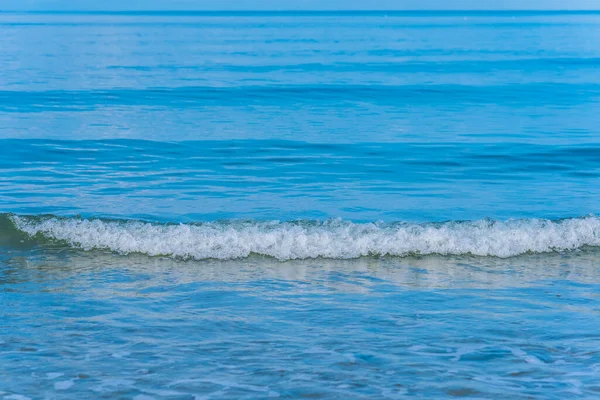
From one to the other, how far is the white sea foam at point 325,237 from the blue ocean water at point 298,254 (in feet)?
0.13

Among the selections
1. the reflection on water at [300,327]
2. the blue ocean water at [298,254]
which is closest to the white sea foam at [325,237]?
the blue ocean water at [298,254]

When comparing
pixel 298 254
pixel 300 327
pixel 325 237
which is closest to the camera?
pixel 300 327

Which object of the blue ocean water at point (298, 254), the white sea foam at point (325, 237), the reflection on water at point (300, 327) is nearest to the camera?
the reflection on water at point (300, 327)

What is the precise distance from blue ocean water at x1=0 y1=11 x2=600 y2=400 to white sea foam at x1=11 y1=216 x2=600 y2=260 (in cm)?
4

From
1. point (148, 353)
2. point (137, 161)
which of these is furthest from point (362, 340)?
point (137, 161)

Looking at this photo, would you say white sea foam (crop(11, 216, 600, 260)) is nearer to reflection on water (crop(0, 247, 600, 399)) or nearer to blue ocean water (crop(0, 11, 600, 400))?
blue ocean water (crop(0, 11, 600, 400))

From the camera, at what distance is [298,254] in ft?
30.5

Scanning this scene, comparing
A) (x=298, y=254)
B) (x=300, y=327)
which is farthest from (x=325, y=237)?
(x=300, y=327)

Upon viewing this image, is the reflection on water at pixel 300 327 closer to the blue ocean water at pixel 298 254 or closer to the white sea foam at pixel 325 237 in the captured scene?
the blue ocean water at pixel 298 254

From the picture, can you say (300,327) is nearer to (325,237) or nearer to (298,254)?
(298,254)

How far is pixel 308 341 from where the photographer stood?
6.11 m

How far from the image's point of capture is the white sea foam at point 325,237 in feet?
30.9

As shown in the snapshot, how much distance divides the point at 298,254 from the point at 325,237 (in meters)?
0.54

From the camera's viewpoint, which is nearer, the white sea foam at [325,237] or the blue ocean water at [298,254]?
the blue ocean water at [298,254]
